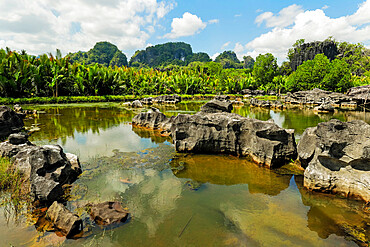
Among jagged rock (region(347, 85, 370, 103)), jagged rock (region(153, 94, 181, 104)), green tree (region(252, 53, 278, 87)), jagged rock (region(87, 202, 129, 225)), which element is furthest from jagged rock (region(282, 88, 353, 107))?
jagged rock (region(87, 202, 129, 225))

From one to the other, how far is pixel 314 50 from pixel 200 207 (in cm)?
9923

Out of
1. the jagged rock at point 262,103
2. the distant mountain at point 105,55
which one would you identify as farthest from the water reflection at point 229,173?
the distant mountain at point 105,55

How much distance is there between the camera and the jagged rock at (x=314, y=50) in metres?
81.9

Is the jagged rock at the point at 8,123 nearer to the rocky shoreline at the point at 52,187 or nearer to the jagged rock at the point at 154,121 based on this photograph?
the rocky shoreline at the point at 52,187

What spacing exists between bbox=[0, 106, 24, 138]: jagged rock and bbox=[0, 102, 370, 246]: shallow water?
6412 millimetres

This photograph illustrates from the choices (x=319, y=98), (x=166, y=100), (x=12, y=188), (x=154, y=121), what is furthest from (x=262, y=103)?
(x=12, y=188)

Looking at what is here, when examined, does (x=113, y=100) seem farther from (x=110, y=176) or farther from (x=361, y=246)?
(x=361, y=246)

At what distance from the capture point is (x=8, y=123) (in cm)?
1245

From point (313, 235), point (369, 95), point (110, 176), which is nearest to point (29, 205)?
point (110, 176)

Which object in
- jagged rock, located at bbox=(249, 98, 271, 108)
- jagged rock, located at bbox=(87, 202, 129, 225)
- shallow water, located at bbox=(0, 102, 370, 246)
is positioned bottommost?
shallow water, located at bbox=(0, 102, 370, 246)

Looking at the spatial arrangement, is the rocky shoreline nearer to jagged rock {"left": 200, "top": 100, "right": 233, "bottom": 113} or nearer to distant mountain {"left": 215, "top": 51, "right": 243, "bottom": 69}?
jagged rock {"left": 200, "top": 100, "right": 233, "bottom": 113}

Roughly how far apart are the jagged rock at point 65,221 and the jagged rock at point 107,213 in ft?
1.31

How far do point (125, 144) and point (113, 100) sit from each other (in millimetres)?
29462

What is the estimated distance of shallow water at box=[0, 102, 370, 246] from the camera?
14.9 feet
